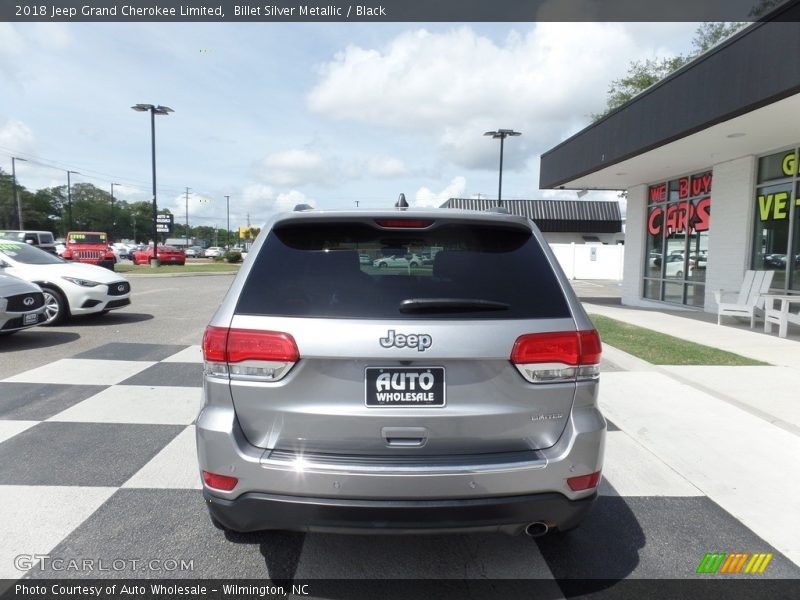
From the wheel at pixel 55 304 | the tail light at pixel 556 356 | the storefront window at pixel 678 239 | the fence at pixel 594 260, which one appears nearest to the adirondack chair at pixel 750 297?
the storefront window at pixel 678 239

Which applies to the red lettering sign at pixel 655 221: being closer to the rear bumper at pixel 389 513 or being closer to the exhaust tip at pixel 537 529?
the exhaust tip at pixel 537 529

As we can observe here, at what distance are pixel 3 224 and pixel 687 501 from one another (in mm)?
110313

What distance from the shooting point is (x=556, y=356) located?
2.38 meters

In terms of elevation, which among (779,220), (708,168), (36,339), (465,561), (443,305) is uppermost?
(708,168)

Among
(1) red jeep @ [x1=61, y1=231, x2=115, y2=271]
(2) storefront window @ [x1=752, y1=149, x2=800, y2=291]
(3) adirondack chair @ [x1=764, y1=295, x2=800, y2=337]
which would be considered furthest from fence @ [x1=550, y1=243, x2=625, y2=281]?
(1) red jeep @ [x1=61, y1=231, x2=115, y2=271]

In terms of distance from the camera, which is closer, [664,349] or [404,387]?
[404,387]

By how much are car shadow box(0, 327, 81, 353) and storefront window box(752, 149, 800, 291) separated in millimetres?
13052

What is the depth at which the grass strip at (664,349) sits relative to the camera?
739 cm

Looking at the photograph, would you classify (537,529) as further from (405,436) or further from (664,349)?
(664,349)

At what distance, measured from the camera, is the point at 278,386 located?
229 centimetres

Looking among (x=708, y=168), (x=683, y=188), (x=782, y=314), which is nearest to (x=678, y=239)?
(x=683, y=188)

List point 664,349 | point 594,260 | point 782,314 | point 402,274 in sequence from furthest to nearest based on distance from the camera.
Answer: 1. point 594,260
2. point 782,314
3. point 664,349
4. point 402,274

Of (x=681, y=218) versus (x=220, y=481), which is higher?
(x=681, y=218)

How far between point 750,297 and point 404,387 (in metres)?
11.1
